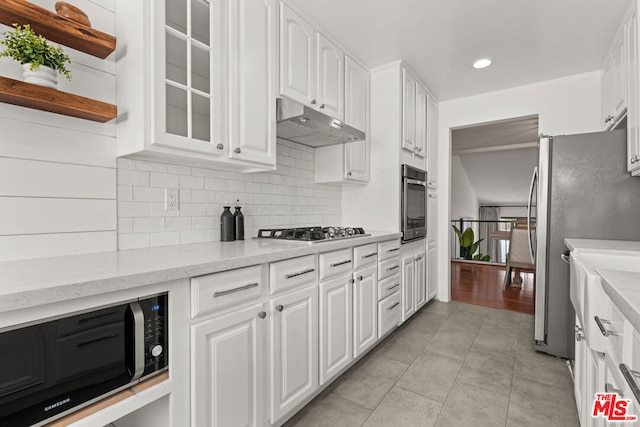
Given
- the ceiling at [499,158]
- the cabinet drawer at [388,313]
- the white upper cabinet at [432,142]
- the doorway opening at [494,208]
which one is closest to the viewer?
the cabinet drawer at [388,313]

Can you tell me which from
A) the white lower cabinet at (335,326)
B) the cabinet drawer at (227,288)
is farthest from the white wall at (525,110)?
the cabinet drawer at (227,288)

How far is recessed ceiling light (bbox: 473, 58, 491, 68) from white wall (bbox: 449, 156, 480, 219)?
5.26 meters

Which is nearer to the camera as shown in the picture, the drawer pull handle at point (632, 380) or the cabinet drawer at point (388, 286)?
the drawer pull handle at point (632, 380)

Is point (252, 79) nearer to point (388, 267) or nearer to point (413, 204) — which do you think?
point (388, 267)

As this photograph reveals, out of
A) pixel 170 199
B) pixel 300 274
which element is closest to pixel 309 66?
pixel 170 199

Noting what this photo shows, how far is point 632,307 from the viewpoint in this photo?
25.8 inches

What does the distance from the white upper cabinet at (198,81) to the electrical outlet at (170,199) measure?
20 cm

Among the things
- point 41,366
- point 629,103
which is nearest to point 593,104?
point 629,103

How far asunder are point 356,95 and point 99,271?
241 cm

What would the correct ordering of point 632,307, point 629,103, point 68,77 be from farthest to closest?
point 629,103 < point 68,77 < point 632,307

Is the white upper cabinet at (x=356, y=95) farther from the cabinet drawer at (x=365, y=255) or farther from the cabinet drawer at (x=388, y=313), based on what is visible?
the cabinet drawer at (x=388, y=313)

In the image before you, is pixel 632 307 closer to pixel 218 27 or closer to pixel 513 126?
pixel 218 27

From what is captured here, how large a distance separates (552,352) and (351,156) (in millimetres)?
2236

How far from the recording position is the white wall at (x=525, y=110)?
2996mm
